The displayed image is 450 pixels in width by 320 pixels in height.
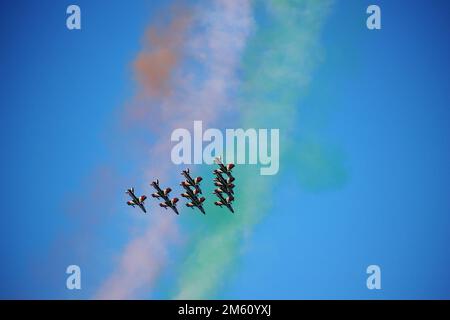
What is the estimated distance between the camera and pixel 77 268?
8944 centimetres

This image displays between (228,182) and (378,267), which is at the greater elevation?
(228,182)
